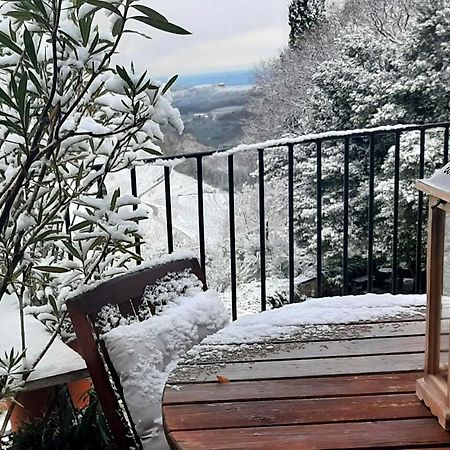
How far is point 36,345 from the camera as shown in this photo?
1916mm

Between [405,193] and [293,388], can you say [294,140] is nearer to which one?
[293,388]

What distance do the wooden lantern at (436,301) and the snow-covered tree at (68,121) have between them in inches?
22.6

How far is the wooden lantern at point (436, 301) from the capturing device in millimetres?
990

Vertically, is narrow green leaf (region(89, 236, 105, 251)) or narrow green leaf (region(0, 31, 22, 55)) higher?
narrow green leaf (region(0, 31, 22, 55))

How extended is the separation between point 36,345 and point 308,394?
1094mm

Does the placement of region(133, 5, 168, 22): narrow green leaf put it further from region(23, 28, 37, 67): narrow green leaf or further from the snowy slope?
the snowy slope

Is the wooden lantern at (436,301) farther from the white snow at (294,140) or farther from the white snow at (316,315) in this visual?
the white snow at (294,140)

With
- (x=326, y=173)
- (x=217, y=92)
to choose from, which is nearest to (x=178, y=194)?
(x=217, y=92)

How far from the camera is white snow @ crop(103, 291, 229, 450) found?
136 centimetres

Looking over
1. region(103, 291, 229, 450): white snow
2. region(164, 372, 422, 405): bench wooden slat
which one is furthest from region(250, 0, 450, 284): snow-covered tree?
region(164, 372, 422, 405): bench wooden slat

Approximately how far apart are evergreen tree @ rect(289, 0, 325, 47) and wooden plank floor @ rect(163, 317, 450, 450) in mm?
7625

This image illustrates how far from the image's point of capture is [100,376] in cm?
144

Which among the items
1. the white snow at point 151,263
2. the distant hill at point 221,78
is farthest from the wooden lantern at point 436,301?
the distant hill at point 221,78

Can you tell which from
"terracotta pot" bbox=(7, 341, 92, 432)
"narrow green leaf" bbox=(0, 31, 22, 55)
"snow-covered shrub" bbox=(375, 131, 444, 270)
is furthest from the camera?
"snow-covered shrub" bbox=(375, 131, 444, 270)
